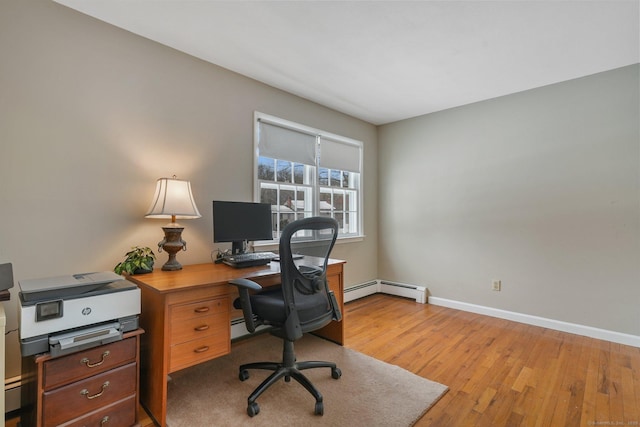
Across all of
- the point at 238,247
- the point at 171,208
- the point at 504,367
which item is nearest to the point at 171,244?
the point at 171,208

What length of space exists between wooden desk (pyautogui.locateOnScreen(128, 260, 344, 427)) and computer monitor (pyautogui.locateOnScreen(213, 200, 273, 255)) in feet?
1.33

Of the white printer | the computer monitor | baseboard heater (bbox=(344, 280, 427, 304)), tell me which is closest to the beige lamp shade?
the computer monitor

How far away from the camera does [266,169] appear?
302 cm

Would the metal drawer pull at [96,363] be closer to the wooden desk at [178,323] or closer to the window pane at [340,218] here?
the wooden desk at [178,323]

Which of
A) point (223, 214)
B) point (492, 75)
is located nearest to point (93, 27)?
point (223, 214)

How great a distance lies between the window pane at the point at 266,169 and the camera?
2.96m

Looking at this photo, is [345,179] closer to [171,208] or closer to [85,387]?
[171,208]

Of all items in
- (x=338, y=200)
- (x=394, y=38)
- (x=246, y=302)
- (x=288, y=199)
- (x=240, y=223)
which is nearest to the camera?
(x=246, y=302)

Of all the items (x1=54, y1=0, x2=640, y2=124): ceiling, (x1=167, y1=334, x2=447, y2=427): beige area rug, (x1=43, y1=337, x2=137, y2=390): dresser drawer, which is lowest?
(x1=167, y1=334, x2=447, y2=427): beige area rug

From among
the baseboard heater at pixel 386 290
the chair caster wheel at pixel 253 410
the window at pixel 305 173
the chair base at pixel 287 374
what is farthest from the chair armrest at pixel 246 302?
the baseboard heater at pixel 386 290

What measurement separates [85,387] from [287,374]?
106 centimetres

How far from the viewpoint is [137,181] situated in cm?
218

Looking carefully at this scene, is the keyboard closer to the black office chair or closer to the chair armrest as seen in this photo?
the black office chair

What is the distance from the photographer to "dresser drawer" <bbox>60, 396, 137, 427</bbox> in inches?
55.2
